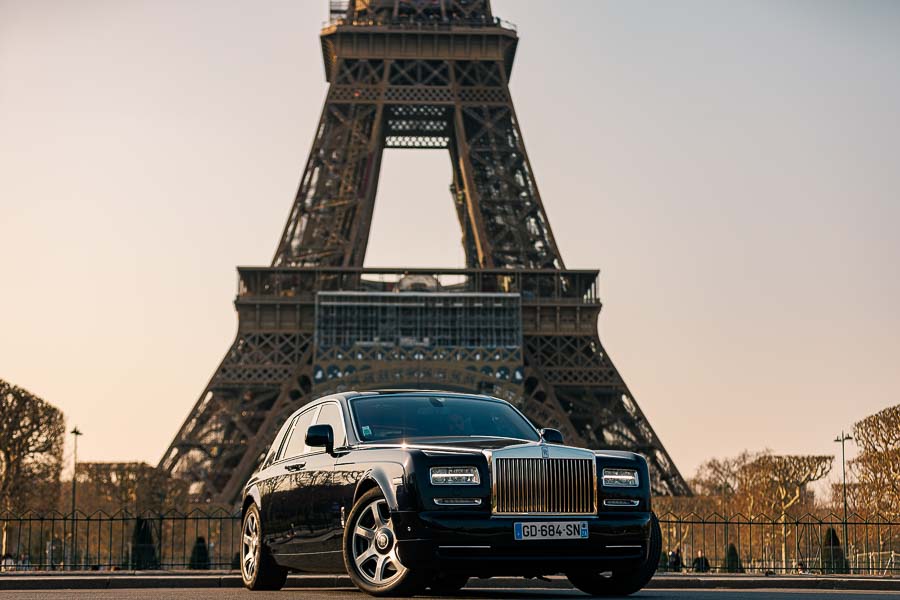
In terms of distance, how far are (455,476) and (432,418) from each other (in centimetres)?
156

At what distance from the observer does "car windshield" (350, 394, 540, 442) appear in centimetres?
1122

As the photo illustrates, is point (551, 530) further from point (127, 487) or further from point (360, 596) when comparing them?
point (127, 487)

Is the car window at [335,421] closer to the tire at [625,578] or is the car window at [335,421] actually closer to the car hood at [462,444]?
the car hood at [462,444]

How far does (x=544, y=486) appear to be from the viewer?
10.0 m

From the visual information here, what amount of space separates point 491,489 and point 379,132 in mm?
49655

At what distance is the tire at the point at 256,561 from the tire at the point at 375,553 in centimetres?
203

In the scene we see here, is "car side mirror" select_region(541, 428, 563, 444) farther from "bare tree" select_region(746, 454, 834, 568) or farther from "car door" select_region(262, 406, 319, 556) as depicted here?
"bare tree" select_region(746, 454, 834, 568)

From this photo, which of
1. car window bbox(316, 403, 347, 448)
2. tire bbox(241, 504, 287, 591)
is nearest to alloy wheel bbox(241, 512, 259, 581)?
tire bbox(241, 504, 287, 591)

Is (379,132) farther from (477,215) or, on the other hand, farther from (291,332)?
(291,332)

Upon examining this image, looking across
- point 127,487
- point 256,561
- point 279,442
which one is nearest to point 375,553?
point 256,561

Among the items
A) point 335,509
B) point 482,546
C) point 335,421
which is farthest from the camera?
point 335,421

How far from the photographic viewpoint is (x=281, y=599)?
1102 centimetres

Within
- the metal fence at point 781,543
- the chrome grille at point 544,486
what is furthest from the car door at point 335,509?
the metal fence at point 781,543

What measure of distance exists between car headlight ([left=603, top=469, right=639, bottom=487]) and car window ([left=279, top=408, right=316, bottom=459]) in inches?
121
